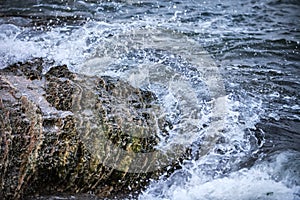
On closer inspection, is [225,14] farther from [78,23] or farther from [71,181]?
[71,181]

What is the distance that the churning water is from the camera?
136 inches

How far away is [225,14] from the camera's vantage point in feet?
22.7

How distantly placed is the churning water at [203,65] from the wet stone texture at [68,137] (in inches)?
11.8

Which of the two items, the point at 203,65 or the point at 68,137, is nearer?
the point at 68,137

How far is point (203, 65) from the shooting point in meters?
5.34

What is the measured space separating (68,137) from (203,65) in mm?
2649

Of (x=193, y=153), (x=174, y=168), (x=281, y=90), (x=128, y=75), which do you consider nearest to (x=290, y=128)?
(x=281, y=90)

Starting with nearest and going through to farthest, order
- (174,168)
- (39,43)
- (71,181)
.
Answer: (71,181) → (174,168) → (39,43)

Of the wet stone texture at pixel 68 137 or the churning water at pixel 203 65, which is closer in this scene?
the wet stone texture at pixel 68 137

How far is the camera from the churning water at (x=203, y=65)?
3.46 metres

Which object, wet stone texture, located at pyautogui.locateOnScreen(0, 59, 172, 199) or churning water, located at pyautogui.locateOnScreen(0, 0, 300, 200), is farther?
churning water, located at pyautogui.locateOnScreen(0, 0, 300, 200)

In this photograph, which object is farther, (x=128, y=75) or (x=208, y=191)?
(x=128, y=75)

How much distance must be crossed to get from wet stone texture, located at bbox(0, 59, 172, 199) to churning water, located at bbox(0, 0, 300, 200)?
300 millimetres

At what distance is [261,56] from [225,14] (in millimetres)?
1616
